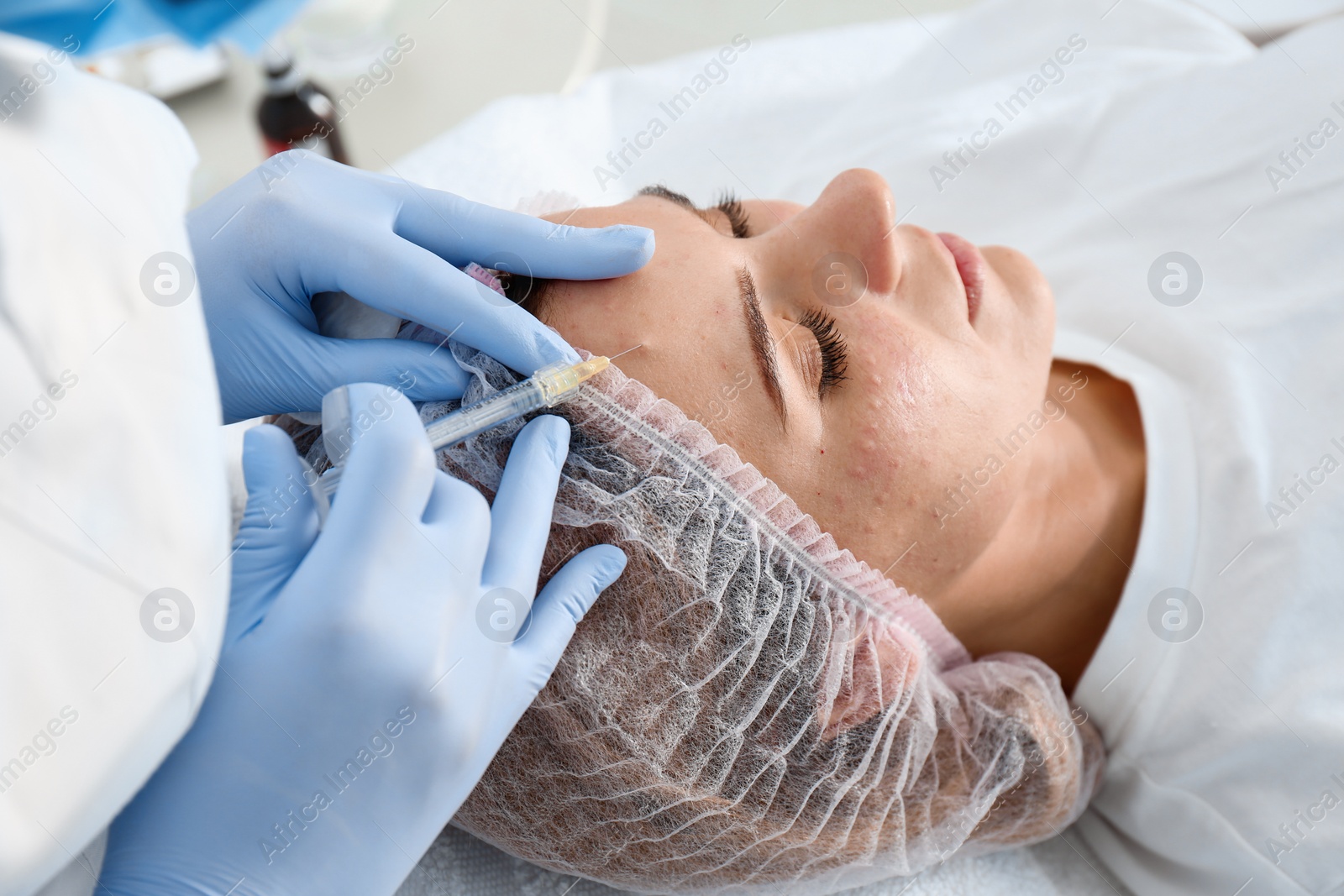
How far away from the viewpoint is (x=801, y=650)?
0.86 metres

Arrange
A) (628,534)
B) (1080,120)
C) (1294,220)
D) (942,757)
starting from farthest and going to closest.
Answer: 1. (1080,120)
2. (1294,220)
3. (942,757)
4. (628,534)

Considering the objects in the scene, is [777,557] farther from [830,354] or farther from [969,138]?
[969,138]

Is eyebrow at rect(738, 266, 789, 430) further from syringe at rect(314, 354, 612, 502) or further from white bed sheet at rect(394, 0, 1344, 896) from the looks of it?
white bed sheet at rect(394, 0, 1344, 896)

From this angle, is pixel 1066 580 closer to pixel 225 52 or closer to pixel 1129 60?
pixel 1129 60

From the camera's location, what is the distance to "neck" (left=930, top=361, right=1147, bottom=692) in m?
1.07

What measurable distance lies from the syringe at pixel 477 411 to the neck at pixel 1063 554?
54 centimetres

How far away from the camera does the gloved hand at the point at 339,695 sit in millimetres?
690

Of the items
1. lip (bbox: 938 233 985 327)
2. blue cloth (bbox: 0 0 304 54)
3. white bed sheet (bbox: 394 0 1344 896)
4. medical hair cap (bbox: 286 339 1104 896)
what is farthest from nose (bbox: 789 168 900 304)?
blue cloth (bbox: 0 0 304 54)

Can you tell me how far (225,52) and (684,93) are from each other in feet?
4.28

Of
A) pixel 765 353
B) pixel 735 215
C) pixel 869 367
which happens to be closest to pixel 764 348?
pixel 765 353

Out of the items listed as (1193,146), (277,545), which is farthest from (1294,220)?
(277,545)

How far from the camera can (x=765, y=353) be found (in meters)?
0.85

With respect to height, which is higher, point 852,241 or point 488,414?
point 852,241

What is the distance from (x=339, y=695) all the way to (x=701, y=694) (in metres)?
0.34
